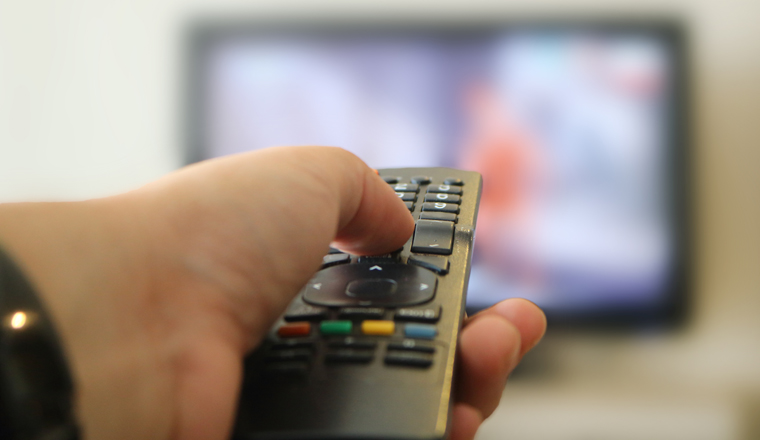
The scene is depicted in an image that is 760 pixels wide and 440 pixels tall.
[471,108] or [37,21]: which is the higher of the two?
[37,21]

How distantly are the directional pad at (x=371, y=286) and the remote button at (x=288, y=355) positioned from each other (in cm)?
5

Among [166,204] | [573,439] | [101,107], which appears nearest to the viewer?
[166,204]

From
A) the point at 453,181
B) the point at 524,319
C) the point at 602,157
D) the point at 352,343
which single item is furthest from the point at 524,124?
the point at 352,343

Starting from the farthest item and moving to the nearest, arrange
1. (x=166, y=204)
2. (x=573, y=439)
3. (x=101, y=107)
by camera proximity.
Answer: (x=101, y=107)
(x=573, y=439)
(x=166, y=204)

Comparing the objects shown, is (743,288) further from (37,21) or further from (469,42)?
(37,21)

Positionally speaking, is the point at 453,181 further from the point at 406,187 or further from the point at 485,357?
the point at 485,357

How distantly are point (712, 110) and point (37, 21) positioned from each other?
1.31m

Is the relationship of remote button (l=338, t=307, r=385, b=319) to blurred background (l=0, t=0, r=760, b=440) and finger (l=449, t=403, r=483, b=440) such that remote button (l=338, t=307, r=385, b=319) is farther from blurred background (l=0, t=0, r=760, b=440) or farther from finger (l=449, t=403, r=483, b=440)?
blurred background (l=0, t=0, r=760, b=440)

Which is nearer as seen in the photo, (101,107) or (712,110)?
(712,110)

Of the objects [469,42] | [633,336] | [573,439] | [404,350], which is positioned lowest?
[573,439]

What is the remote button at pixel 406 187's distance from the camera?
48cm

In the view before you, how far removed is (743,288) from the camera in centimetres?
92

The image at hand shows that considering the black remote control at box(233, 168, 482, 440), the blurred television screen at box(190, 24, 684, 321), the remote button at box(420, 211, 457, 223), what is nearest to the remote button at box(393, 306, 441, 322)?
the black remote control at box(233, 168, 482, 440)

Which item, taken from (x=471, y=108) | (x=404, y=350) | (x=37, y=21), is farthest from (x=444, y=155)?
(x=37, y=21)
